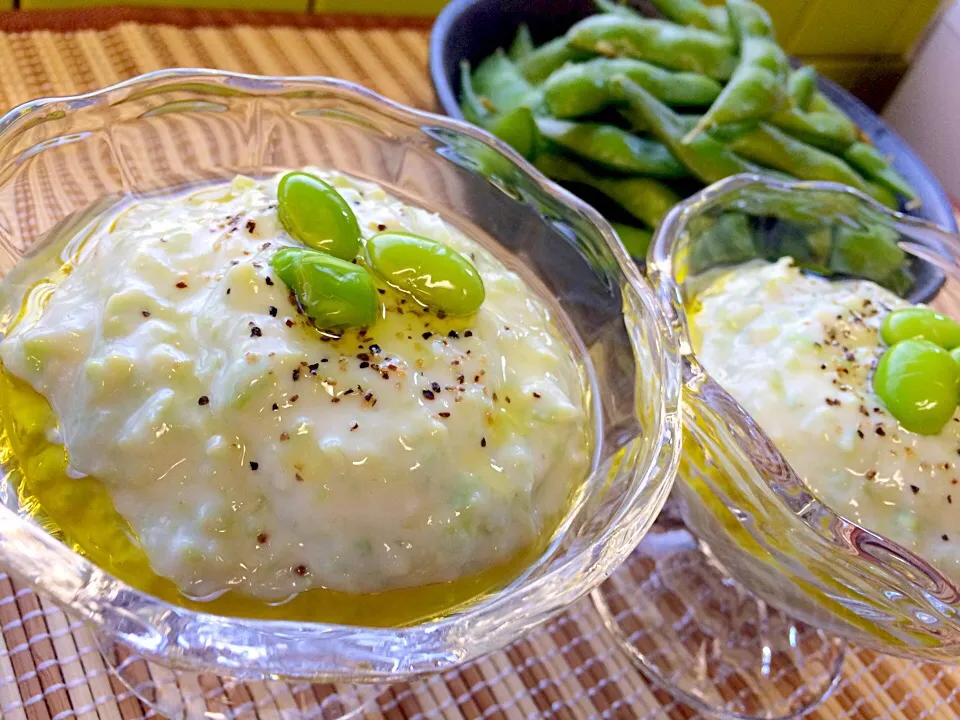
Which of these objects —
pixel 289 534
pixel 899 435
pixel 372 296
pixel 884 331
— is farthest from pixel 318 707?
pixel 884 331

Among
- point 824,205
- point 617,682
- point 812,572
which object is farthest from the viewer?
point 824,205

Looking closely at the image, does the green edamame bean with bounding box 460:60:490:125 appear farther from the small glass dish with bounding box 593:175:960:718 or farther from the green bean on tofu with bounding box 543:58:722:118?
the small glass dish with bounding box 593:175:960:718

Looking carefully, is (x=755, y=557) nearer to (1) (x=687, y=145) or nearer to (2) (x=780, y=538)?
(2) (x=780, y=538)

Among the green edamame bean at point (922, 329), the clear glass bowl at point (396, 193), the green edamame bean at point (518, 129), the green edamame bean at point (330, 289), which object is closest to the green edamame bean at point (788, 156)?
the green edamame bean at point (518, 129)

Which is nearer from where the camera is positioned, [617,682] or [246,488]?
[246,488]

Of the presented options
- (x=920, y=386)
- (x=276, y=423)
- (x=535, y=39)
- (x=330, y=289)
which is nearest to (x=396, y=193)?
(x=330, y=289)

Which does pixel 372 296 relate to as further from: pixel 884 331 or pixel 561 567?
pixel 884 331
